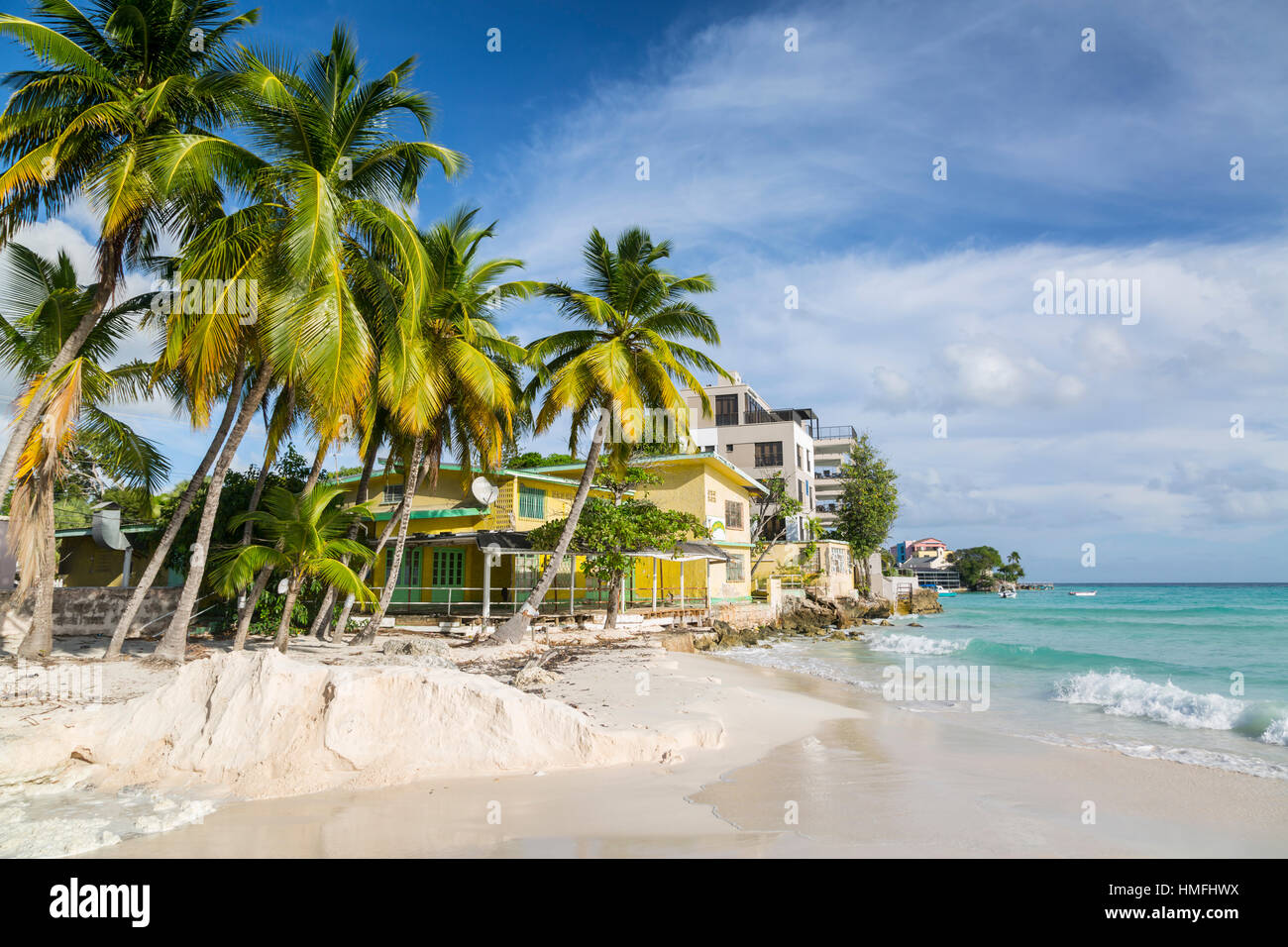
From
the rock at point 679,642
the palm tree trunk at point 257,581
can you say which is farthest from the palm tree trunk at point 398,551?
the rock at point 679,642

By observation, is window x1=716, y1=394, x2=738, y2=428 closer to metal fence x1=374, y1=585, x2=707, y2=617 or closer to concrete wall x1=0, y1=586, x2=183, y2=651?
metal fence x1=374, y1=585, x2=707, y2=617

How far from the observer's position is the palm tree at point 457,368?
15070mm

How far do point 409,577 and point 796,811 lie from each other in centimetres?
1964

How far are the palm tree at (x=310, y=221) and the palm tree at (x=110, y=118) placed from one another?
743mm

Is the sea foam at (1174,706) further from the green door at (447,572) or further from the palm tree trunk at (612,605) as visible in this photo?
the green door at (447,572)

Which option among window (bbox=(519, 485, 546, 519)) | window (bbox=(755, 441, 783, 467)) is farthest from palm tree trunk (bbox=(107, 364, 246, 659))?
window (bbox=(755, 441, 783, 467))

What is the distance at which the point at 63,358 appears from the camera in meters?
11.8

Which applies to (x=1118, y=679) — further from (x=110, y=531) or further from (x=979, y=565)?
(x=979, y=565)

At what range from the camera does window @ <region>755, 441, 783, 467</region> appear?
50.9m

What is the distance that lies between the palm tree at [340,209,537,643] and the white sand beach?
7.31 m

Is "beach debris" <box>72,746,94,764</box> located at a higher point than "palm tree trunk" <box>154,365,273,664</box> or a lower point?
lower

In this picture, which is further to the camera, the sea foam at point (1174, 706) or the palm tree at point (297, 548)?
the palm tree at point (297, 548)
